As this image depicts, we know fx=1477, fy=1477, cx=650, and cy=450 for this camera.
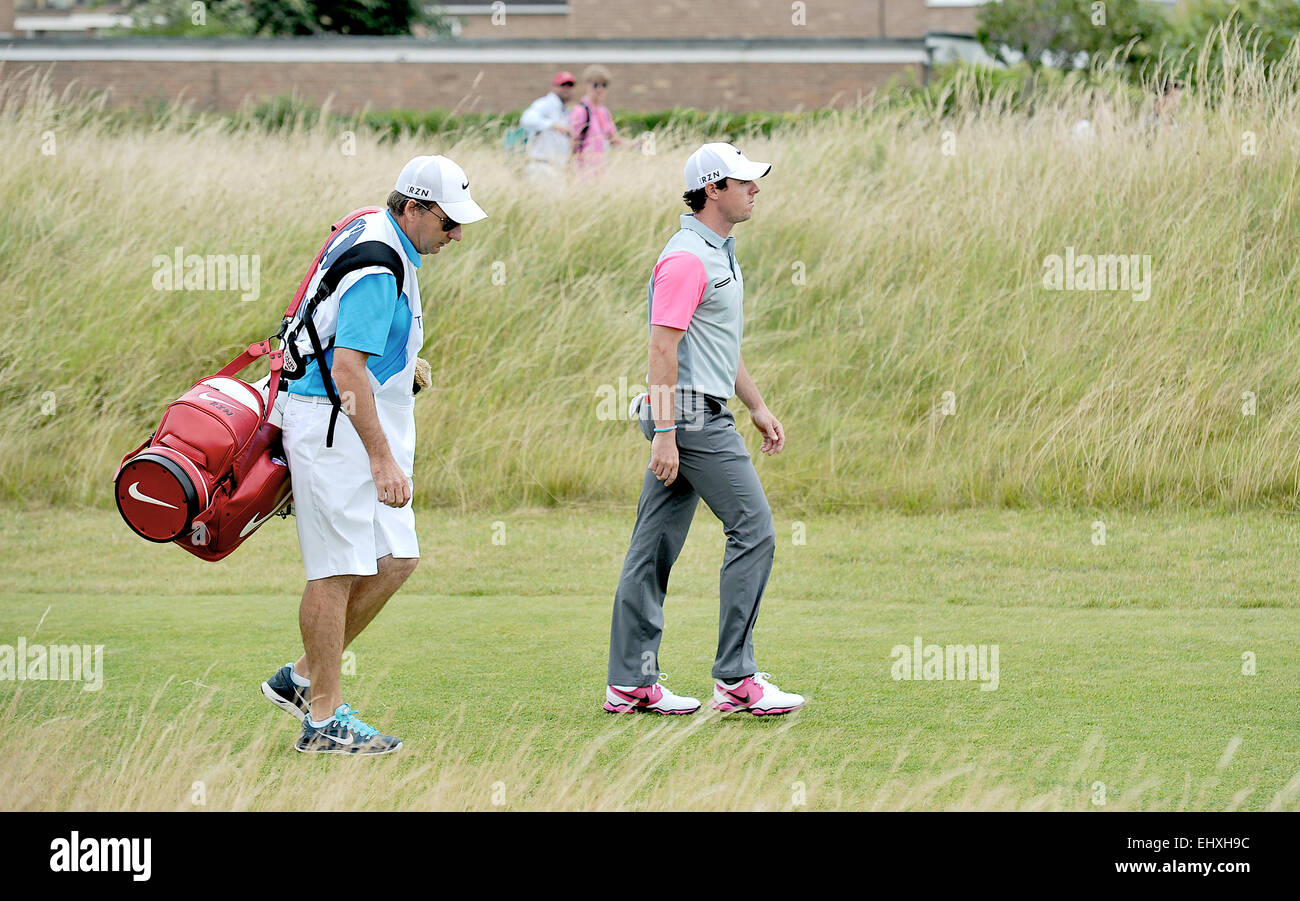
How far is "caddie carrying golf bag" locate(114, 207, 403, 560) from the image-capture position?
4664mm

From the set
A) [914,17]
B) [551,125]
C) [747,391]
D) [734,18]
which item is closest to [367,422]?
[747,391]

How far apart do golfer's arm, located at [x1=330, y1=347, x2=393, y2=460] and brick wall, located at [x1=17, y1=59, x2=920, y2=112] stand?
2804 centimetres

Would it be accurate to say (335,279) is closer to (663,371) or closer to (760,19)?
(663,371)

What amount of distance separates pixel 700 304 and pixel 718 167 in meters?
0.51

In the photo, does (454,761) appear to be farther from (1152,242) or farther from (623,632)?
(1152,242)

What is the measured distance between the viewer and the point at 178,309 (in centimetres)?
1205

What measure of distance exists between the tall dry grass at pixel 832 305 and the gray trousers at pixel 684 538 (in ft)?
15.7

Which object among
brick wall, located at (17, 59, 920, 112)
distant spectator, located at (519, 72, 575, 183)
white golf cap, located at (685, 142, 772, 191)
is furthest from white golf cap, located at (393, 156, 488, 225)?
brick wall, located at (17, 59, 920, 112)

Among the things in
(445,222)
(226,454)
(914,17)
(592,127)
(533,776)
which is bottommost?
(533,776)

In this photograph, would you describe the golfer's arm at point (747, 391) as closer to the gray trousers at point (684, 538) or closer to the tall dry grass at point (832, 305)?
the gray trousers at point (684, 538)

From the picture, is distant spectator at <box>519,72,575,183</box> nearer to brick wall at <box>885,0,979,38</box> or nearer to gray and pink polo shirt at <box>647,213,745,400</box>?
gray and pink polo shirt at <box>647,213,745,400</box>

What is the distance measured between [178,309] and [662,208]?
4.18 metres

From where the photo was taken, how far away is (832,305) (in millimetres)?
12086

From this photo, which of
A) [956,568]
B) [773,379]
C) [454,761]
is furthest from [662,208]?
[454,761]
